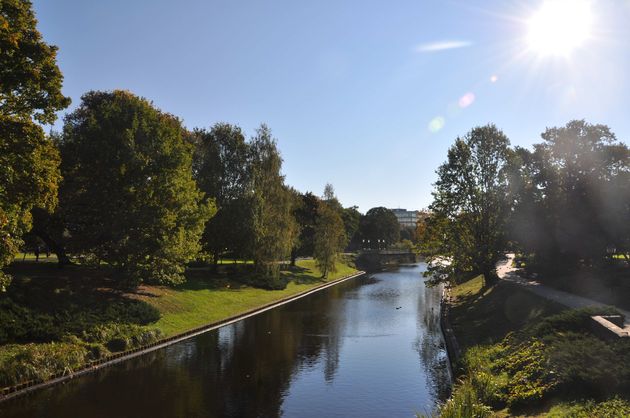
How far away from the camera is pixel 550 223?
149 feet

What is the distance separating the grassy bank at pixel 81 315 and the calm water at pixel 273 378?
5.13 ft

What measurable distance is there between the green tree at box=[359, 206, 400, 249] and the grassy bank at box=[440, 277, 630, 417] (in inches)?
6029

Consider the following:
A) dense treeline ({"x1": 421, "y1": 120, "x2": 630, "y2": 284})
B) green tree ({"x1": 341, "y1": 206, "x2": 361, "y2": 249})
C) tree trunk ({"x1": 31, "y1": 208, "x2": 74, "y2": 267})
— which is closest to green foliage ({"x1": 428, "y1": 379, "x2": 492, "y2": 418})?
dense treeline ({"x1": 421, "y1": 120, "x2": 630, "y2": 284})

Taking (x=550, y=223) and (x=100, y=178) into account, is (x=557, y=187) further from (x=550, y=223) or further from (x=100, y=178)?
(x=100, y=178)

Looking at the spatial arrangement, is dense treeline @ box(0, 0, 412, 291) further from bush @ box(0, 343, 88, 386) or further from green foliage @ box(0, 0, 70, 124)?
bush @ box(0, 343, 88, 386)

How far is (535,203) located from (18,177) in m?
43.2

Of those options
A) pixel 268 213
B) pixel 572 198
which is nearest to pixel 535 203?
pixel 572 198

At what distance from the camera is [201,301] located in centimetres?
4406

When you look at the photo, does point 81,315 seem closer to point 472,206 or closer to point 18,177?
point 18,177

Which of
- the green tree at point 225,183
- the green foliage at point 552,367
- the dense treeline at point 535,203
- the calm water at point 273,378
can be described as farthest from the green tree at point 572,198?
the green tree at point 225,183

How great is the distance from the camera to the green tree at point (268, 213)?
192 ft

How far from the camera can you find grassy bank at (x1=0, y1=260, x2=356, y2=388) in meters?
23.4

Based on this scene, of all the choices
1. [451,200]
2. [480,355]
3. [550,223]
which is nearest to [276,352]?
[480,355]

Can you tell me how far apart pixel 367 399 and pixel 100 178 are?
2800 centimetres
